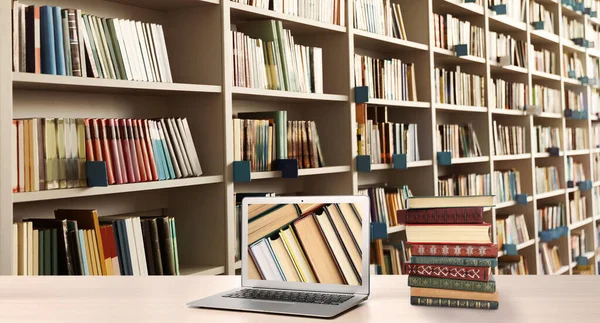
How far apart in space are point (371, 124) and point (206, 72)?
50.6 inches

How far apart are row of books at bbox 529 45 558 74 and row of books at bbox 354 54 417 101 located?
2135mm

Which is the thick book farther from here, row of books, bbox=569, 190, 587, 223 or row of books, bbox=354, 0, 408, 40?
row of books, bbox=569, 190, 587, 223

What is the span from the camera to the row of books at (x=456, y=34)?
4.79m

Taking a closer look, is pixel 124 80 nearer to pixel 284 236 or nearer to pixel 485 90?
pixel 284 236

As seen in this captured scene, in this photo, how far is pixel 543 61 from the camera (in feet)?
21.6

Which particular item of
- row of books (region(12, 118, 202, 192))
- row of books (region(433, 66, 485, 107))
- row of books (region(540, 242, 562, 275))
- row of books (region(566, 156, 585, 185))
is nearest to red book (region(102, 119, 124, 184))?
row of books (region(12, 118, 202, 192))

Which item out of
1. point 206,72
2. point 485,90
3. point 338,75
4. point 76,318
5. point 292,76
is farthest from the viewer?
point 485,90

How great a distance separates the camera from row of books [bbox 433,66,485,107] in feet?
15.7

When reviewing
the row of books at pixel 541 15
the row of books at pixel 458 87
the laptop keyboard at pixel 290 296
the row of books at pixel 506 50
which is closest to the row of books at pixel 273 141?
the row of books at pixel 458 87

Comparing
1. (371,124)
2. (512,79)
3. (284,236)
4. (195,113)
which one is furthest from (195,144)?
(512,79)

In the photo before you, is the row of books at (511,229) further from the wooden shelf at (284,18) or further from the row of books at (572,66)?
the wooden shelf at (284,18)

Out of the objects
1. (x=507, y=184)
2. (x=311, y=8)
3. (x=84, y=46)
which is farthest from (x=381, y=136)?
(x=84, y=46)

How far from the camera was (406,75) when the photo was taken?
14.6 ft

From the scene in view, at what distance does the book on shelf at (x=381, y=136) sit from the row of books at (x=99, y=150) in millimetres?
1225
